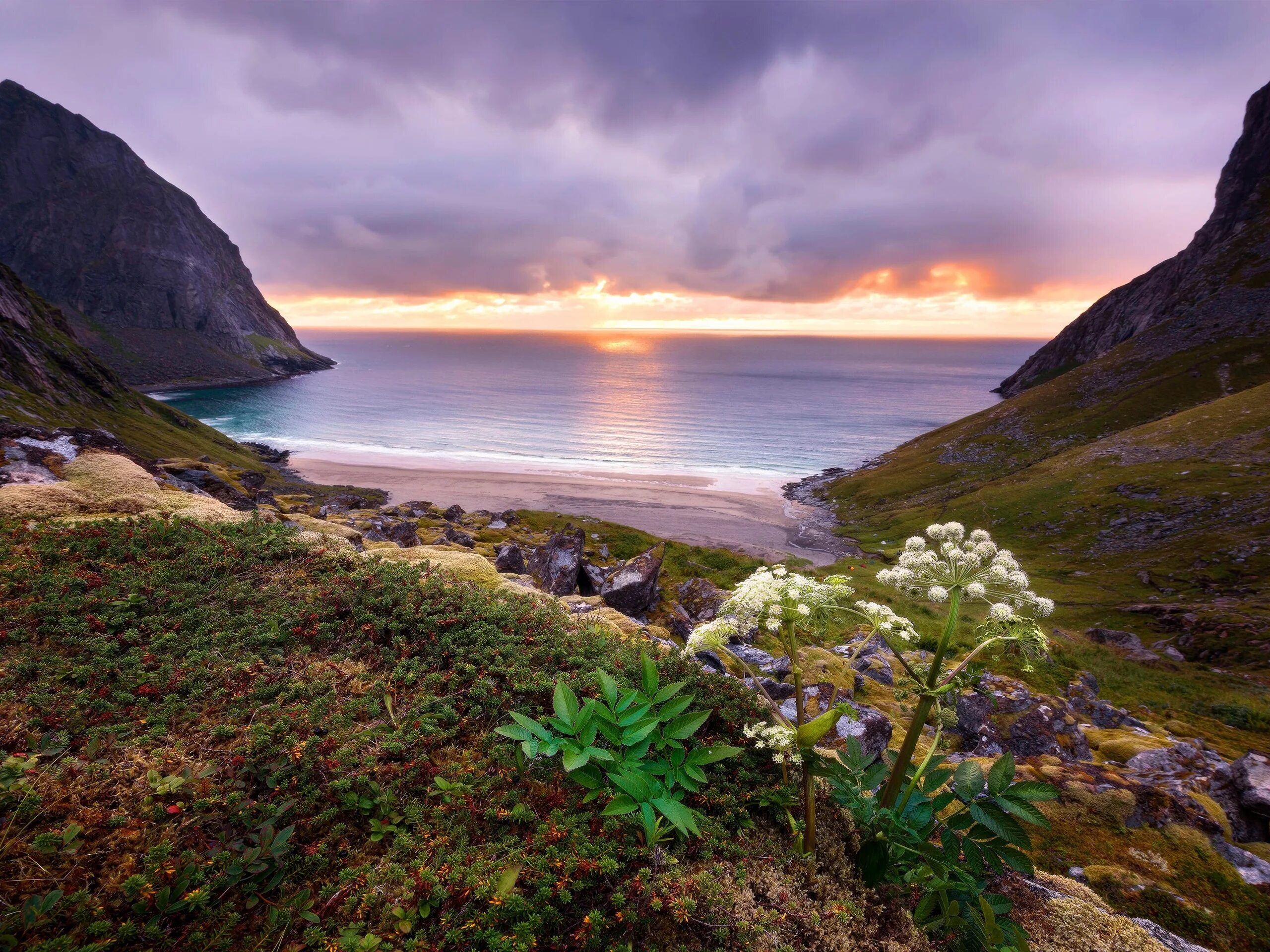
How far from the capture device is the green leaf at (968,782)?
3.60 m

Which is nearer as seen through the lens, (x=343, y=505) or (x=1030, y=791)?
(x=1030, y=791)

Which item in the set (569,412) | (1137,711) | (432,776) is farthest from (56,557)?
(569,412)

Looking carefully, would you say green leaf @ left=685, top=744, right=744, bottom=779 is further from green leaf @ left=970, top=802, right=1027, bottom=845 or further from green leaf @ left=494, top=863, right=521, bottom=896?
green leaf @ left=970, top=802, right=1027, bottom=845

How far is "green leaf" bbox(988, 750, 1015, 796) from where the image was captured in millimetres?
3570

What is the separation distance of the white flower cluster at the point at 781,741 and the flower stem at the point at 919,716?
0.66 m

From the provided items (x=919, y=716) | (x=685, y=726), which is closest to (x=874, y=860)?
(x=919, y=716)

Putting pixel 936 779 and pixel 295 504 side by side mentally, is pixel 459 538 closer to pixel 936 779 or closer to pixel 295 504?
pixel 295 504

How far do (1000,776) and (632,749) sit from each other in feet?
8.56

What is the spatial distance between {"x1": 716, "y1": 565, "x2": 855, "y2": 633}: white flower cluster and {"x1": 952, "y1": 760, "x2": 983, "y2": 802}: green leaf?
4.51 feet

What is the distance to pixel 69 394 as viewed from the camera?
5572 cm

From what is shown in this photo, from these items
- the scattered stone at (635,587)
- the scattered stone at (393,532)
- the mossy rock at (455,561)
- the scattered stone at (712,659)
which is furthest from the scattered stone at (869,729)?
the scattered stone at (393,532)

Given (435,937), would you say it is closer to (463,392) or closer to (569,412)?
(569,412)

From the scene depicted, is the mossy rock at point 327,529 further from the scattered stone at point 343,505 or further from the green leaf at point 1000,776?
the green leaf at point 1000,776

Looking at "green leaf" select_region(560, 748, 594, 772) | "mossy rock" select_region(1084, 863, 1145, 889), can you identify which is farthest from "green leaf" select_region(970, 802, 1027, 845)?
"mossy rock" select_region(1084, 863, 1145, 889)
